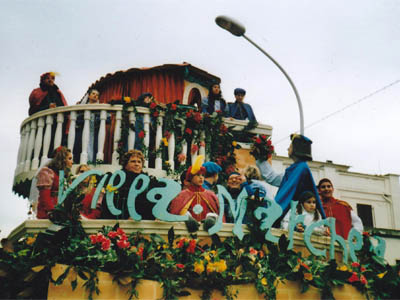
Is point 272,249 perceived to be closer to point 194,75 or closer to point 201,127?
point 201,127

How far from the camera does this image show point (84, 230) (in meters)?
7.67

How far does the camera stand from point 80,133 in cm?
1085

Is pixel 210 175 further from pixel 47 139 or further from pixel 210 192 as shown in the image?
pixel 47 139

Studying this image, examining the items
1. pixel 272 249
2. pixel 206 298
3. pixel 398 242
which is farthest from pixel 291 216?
pixel 398 242

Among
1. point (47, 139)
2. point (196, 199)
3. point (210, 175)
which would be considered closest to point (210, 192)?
point (196, 199)

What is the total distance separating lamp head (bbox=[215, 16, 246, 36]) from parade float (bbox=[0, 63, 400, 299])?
1993mm

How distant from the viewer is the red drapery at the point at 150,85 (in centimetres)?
1416

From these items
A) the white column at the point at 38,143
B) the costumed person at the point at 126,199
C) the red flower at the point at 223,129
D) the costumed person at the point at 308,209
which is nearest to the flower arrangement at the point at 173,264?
the costumed person at the point at 126,199

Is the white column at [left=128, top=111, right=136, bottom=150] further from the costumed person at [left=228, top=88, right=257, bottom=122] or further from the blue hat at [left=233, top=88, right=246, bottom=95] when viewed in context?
the blue hat at [left=233, top=88, right=246, bottom=95]

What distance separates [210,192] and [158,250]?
1.53 m

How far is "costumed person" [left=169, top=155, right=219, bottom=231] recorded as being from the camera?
8391mm

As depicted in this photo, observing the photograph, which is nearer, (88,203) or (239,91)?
(88,203)

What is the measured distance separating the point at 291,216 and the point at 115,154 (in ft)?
12.4

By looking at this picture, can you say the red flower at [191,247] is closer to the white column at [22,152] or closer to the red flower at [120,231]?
the red flower at [120,231]
